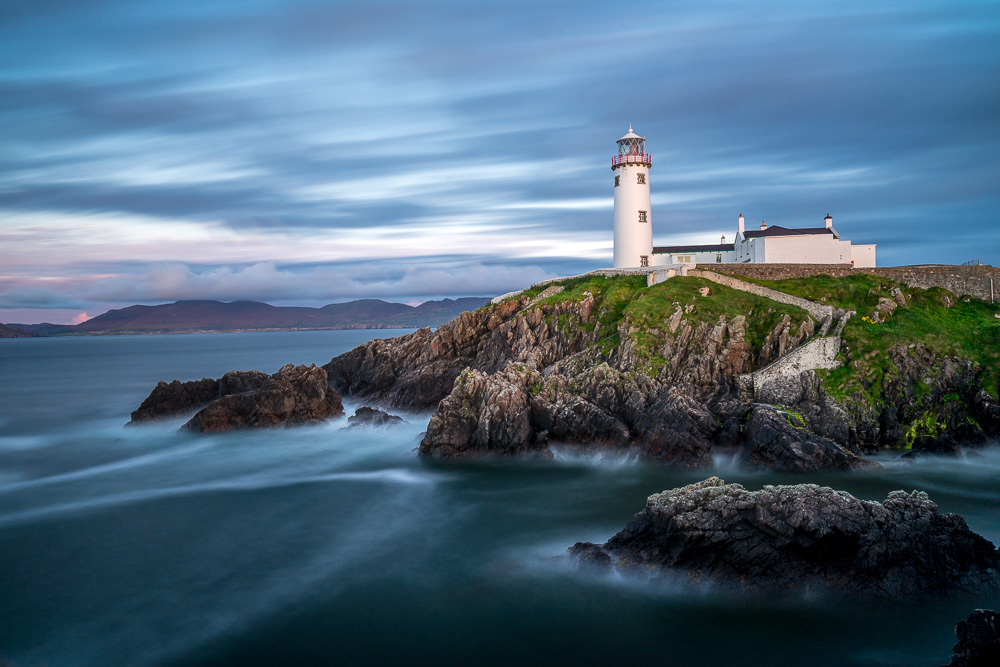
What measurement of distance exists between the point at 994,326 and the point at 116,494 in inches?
1934

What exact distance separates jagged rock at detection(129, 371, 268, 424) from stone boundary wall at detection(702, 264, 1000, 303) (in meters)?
34.8

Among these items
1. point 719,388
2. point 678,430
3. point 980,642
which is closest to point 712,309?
point 719,388

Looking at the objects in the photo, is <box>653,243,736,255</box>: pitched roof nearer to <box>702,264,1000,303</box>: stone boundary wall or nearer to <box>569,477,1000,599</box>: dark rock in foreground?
<box>702,264,1000,303</box>: stone boundary wall

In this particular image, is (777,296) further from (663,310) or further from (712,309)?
(663,310)

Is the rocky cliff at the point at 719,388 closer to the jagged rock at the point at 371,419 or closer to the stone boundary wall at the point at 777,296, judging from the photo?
the stone boundary wall at the point at 777,296

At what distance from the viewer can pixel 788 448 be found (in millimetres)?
28719

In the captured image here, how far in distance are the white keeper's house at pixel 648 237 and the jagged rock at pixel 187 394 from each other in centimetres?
3231

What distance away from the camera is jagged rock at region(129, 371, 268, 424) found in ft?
147

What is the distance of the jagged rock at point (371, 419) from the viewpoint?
4034 centimetres

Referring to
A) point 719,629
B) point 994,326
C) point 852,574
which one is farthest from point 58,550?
point 994,326

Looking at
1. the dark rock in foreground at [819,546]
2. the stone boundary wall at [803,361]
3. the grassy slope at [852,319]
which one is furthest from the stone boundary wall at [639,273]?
the dark rock in foreground at [819,546]

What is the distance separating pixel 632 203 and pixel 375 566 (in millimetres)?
42130

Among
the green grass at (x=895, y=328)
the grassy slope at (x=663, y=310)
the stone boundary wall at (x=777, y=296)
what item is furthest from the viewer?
the stone boundary wall at (x=777, y=296)

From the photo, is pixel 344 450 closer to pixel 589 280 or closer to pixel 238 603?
pixel 238 603
